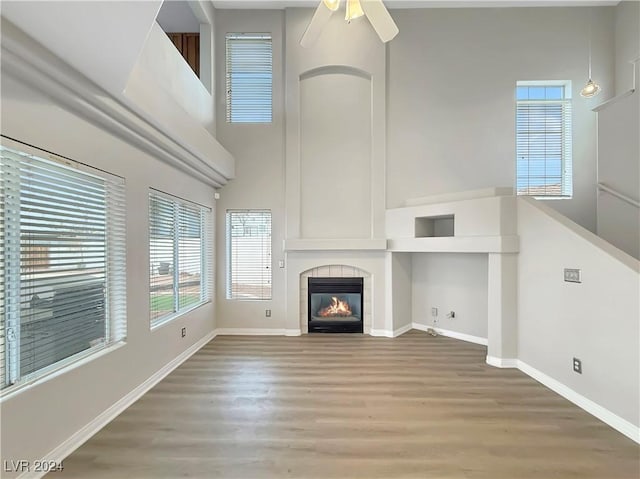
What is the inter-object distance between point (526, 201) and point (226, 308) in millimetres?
4749

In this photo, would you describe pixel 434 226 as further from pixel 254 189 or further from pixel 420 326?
pixel 254 189

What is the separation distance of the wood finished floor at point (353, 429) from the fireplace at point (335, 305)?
1457 mm

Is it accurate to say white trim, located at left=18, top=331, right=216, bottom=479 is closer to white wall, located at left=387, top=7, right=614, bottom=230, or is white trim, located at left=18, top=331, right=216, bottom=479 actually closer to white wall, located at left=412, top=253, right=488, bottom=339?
white wall, located at left=412, top=253, right=488, bottom=339

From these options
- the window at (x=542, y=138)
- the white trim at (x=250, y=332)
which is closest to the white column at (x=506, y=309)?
the window at (x=542, y=138)

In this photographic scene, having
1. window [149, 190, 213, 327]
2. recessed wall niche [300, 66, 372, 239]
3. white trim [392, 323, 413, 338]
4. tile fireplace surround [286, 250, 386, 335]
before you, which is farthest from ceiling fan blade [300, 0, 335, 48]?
white trim [392, 323, 413, 338]

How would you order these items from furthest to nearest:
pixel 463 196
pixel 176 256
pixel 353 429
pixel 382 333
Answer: pixel 382 333, pixel 463 196, pixel 176 256, pixel 353 429

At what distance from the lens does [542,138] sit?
18.3 ft

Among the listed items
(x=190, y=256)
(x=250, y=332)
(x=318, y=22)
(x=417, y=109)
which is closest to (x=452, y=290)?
(x=417, y=109)

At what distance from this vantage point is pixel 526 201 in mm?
3822

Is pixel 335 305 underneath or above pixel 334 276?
underneath

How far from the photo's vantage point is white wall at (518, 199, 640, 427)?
2576mm

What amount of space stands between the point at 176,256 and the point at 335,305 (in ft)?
9.05

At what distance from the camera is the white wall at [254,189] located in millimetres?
5480

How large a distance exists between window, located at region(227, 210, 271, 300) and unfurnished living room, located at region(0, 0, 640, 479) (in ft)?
0.12
